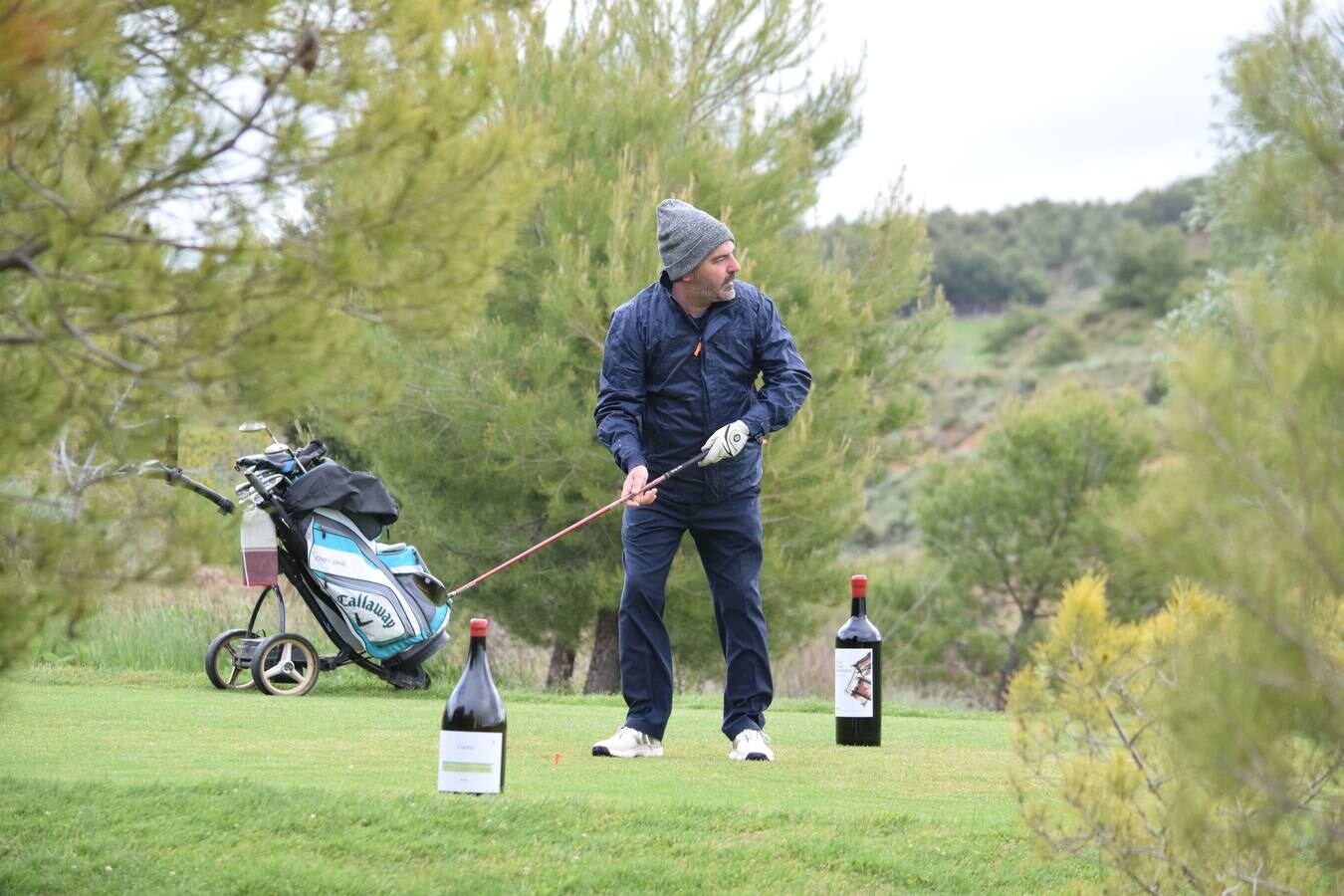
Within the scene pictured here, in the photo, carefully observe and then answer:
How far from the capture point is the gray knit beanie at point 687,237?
20.9 ft

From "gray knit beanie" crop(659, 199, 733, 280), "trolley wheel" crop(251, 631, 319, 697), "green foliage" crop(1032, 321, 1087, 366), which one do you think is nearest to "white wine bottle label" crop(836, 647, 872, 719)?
"gray knit beanie" crop(659, 199, 733, 280)

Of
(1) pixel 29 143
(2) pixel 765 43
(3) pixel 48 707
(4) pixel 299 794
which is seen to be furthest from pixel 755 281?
(1) pixel 29 143

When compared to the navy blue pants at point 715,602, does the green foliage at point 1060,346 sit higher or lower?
higher

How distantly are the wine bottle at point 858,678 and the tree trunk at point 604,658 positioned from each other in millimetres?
9040

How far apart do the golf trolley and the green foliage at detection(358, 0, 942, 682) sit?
15.8ft

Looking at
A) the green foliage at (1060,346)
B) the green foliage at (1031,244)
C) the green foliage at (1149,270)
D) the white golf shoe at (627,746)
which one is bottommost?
the white golf shoe at (627,746)

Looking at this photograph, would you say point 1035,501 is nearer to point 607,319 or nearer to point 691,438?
point 607,319

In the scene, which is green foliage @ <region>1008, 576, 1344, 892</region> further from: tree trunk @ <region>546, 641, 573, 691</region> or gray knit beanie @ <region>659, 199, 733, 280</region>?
tree trunk @ <region>546, 641, 573, 691</region>

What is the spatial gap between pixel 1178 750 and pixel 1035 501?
27.4 meters

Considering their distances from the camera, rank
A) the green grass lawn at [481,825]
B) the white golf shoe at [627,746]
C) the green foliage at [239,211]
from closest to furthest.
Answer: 1. the green foliage at [239,211]
2. the green grass lawn at [481,825]
3. the white golf shoe at [627,746]

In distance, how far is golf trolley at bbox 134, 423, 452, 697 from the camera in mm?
9188

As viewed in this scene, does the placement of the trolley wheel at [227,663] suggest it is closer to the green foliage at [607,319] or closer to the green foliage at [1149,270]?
the green foliage at [607,319]

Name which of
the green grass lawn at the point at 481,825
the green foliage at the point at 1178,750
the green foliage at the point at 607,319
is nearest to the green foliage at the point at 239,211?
the green grass lawn at the point at 481,825

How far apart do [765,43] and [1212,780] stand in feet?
47.2
